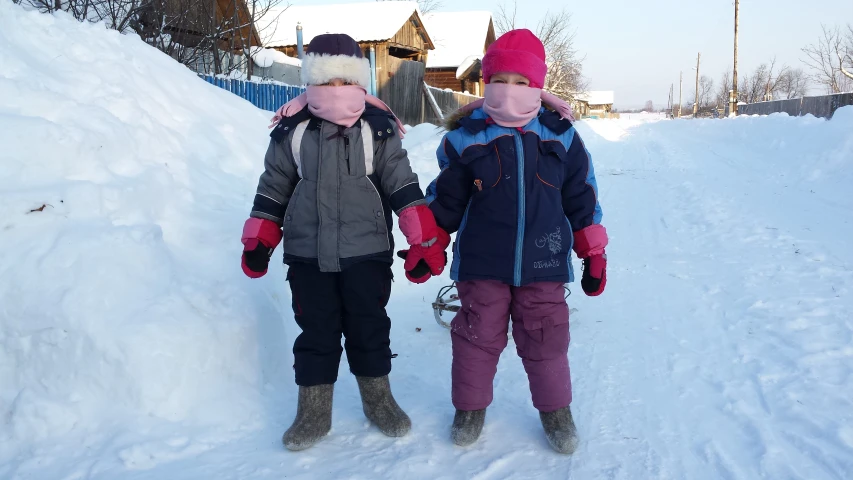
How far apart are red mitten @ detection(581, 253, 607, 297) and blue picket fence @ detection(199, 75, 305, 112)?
8.33 metres

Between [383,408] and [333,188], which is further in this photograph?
[383,408]

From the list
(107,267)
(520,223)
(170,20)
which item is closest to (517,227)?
(520,223)

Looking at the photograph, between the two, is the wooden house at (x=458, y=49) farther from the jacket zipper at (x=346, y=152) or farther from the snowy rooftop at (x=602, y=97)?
the snowy rooftop at (x=602, y=97)

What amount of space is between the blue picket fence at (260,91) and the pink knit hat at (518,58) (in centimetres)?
795

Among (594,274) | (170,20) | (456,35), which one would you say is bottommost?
(594,274)

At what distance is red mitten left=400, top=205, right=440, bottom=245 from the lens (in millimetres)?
2432

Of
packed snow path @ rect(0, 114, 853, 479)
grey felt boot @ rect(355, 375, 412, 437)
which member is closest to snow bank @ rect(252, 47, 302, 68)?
packed snow path @ rect(0, 114, 853, 479)

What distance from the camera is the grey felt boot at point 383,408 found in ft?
8.44

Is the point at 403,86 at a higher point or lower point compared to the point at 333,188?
higher

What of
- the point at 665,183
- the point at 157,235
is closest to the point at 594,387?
the point at 157,235

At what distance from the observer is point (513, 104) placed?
7.99ft

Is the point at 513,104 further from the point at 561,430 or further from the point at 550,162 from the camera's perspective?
the point at 561,430

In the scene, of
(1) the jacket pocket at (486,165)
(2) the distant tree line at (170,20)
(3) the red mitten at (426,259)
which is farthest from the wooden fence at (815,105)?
(3) the red mitten at (426,259)

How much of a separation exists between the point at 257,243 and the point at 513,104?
121 centimetres
